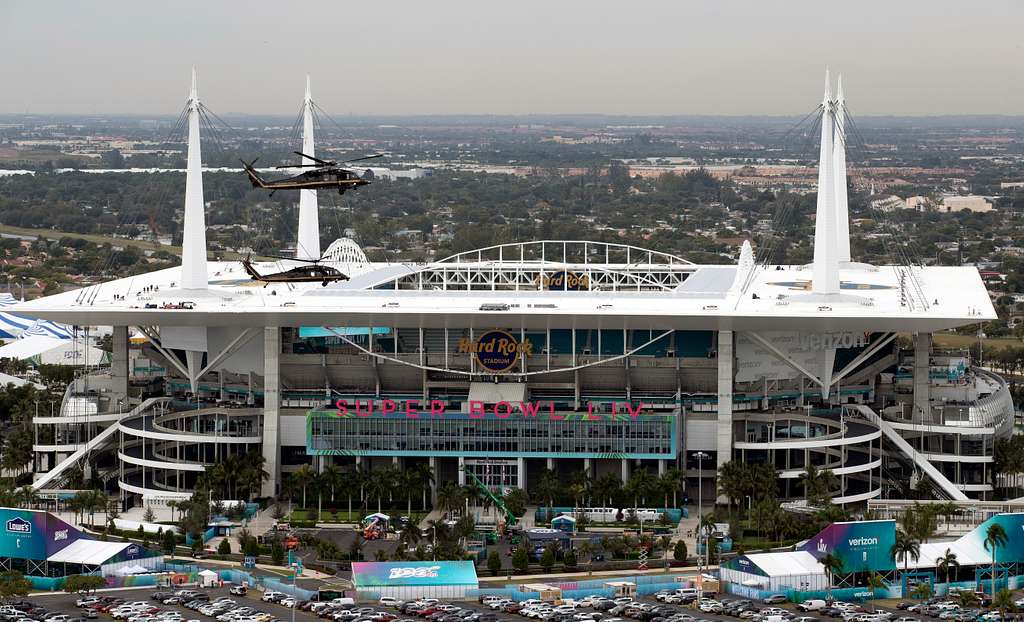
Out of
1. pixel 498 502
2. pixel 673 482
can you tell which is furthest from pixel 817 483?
pixel 498 502

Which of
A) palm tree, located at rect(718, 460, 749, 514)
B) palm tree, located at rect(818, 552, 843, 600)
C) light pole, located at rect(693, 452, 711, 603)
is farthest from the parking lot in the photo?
palm tree, located at rect(718, 460, 749, 514)

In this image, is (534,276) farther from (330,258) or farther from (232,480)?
(232,480)

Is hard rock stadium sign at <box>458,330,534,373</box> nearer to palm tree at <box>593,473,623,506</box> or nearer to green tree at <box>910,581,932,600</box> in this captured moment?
palm tree at <box>593,473,623,506</box>

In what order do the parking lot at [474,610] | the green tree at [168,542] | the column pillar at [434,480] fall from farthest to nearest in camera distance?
1. the column pillar at [434,480]
2. the green tree at [168,542]
3. the parking lot at [474,610]

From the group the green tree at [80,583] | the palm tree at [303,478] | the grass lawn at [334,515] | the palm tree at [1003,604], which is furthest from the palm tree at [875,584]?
the green tree at [80,583]

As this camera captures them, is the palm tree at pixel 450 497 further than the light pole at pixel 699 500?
Yes

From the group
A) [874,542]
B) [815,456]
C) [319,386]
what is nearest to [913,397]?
[815,456]

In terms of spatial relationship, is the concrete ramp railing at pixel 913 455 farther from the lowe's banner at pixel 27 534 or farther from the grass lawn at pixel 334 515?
the lowe's banner at pixel 27 534
